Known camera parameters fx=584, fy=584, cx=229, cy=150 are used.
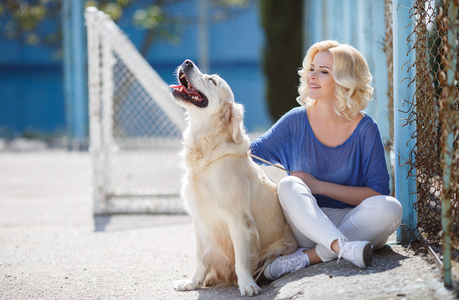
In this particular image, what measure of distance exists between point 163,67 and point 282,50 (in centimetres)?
568

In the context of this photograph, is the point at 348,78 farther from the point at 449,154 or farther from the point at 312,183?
the point at 449,154

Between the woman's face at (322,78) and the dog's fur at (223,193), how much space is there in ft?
1.54

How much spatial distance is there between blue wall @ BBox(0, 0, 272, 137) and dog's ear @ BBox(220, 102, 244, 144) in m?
14.2

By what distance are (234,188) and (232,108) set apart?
46 cm

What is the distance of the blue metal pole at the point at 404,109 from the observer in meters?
3.35

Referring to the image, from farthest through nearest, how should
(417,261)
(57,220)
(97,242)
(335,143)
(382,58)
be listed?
(57,220)
(97,242)
(382,58)
(335,143)
(417,261)

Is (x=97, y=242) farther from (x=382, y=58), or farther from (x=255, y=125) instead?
(x=255, y=125)

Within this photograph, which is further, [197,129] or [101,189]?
[101,189]

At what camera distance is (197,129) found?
11.0 ft

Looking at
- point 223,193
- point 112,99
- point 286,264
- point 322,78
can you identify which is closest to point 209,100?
point 223,193

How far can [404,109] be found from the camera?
336cm

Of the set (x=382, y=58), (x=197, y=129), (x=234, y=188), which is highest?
(x=382, y=58)

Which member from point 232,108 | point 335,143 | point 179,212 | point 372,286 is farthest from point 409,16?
point 179,212

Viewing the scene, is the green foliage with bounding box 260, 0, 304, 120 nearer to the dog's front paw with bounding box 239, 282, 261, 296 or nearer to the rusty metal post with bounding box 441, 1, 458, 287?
the dog's front paw with bounding box 239, 282, 261, 296
